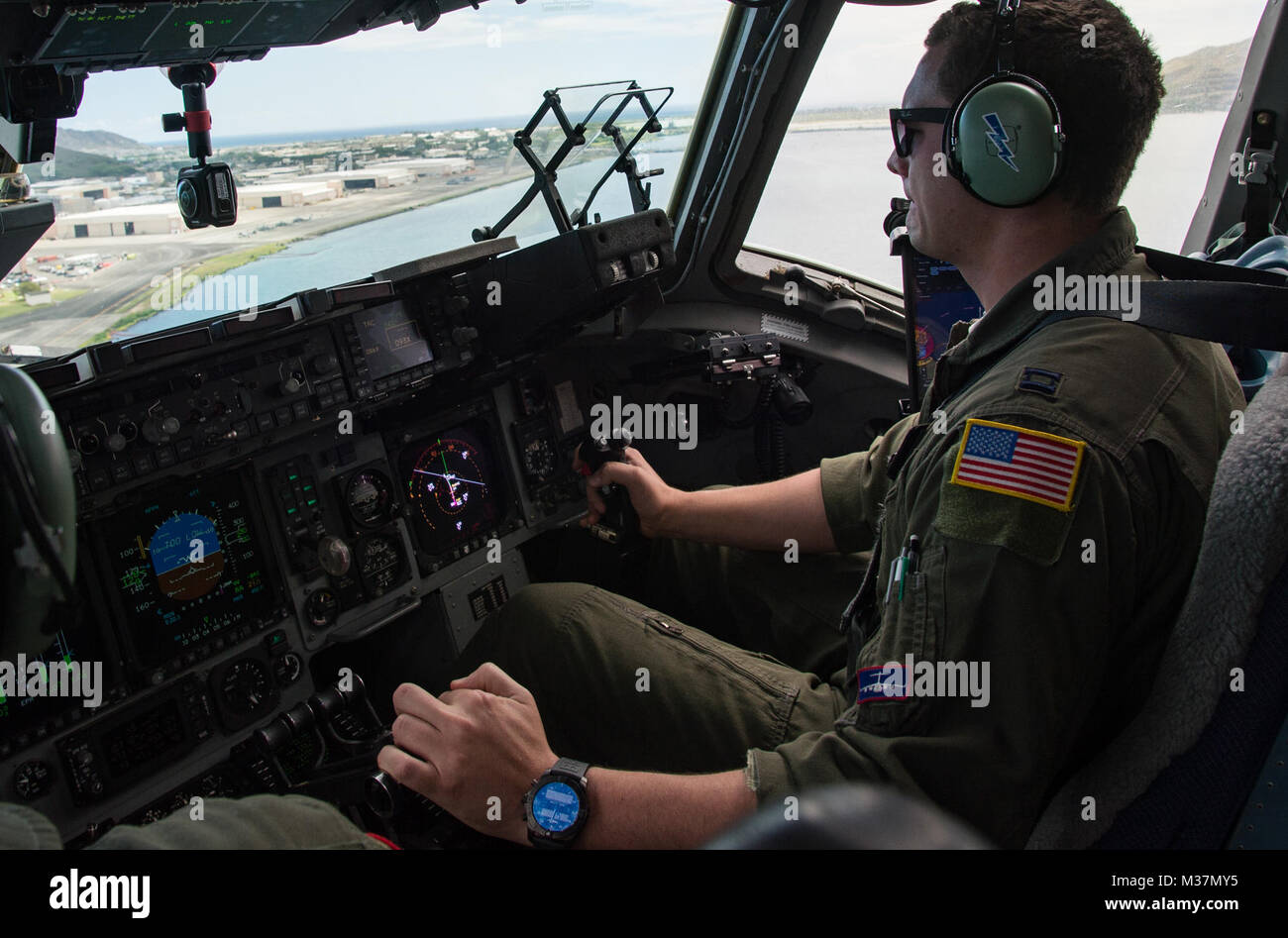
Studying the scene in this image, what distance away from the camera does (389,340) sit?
6.93ft

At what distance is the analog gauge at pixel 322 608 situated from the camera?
2068mm

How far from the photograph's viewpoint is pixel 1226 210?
2.76 m

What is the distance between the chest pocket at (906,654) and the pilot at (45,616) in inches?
23.4

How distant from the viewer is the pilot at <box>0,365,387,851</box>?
0.64 m

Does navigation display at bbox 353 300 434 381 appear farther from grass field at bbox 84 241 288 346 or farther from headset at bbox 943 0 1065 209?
headset at bbox 943 0 1065 209

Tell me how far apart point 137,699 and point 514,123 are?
1.60 metres

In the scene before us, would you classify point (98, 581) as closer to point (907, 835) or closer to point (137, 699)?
point (137, 699)

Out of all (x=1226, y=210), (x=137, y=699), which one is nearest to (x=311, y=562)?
(x=137, y=699)

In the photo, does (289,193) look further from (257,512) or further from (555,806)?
(555,806)

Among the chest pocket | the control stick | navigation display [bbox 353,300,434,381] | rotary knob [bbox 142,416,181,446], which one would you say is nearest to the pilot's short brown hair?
the chest pocket

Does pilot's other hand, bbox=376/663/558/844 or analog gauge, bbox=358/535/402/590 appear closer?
pilot's other hand, bbox=376/663/558/844
